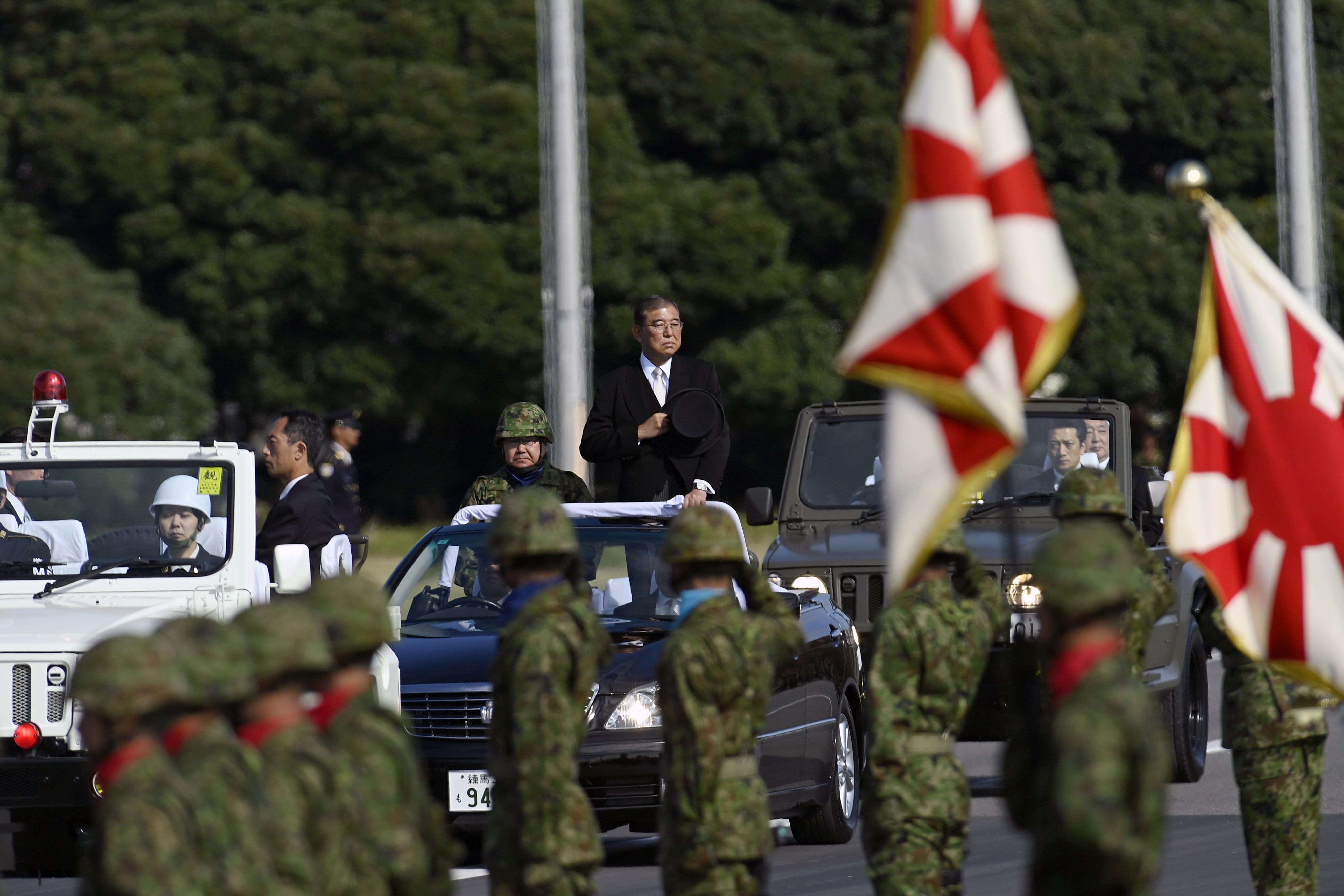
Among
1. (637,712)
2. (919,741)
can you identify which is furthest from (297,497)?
(919,741)

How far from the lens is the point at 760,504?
12281 mm

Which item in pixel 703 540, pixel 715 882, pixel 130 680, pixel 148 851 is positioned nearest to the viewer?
pixel 148 851

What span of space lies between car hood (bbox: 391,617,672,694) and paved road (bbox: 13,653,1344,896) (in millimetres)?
903

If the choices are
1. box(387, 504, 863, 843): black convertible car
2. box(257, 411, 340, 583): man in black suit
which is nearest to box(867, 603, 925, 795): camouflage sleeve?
box(387, 504, 863, 843): black convertible car

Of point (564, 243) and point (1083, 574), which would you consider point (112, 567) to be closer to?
point (1083, 574)

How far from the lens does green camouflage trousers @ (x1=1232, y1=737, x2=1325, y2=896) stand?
7.61 meters

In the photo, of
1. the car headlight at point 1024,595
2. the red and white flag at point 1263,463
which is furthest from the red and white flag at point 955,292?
the car headlight at point 1024,595

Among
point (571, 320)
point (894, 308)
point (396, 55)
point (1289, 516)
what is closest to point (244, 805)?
point (894, 308)

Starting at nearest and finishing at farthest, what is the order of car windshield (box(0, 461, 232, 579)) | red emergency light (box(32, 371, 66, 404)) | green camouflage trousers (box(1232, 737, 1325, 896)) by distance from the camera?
green camouflage trousers (box(1232, 737, 1325, 896)) < car windshield (box(0, 461, 232, 579)) < red emergency light (box(32, 371, 66, 404))

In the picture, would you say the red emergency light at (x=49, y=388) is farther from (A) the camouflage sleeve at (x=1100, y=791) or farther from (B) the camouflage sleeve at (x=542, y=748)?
(A) the camouflage sleeve at (x=1100, y=791)

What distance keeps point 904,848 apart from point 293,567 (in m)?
2.98

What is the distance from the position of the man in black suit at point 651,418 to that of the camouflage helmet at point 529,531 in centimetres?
445

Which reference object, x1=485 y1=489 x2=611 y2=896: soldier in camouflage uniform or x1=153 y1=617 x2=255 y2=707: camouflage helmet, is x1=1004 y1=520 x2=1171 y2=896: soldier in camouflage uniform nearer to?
x1=153 y1=617 x2=255 y2=707: camouflage helmet

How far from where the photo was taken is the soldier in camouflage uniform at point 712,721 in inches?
255
